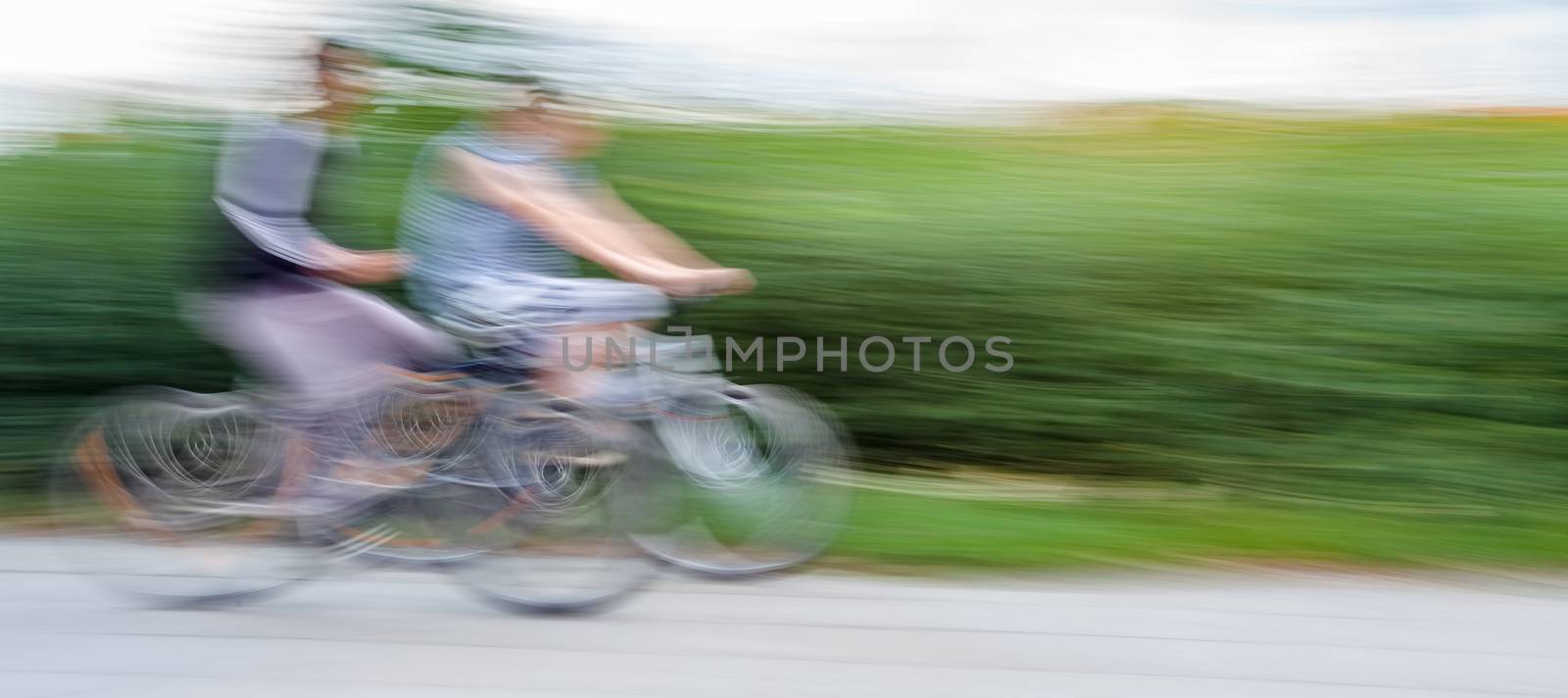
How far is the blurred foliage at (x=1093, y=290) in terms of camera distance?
4.38 meters

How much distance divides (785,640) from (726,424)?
65cm

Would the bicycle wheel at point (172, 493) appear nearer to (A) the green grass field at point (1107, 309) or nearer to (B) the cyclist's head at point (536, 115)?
(B) the cyclist's head at point (536, 115)

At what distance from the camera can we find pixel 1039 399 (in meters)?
4.61

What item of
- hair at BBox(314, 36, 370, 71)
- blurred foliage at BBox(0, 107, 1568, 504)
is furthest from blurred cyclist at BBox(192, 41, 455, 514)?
blurred foliage at BBox(0, 107, 1568, 504)

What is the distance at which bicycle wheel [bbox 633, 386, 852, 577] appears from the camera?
12.0 ft

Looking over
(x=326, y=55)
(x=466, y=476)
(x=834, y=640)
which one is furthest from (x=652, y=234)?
(x=834, y=640)

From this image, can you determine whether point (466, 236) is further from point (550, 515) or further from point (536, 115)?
point (550, 515)

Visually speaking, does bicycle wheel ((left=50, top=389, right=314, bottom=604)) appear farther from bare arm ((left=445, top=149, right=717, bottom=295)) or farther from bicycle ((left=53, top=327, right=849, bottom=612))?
bare arm ((left=445, top=149, right=717, bottom=295))

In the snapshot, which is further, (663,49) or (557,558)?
(663,49)

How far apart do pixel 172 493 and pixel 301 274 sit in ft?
2.48

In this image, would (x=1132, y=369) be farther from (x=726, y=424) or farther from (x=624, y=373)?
(x=624, y=373)

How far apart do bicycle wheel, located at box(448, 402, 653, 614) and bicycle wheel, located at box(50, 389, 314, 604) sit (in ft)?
1.69

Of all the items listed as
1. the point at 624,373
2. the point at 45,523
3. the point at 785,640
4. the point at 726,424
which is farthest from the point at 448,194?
the point at 45,523

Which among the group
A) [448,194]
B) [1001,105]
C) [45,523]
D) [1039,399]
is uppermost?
[1001,105]
